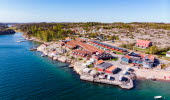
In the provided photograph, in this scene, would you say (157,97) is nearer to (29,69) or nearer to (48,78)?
(48,78)

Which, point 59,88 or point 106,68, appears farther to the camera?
point 106,68

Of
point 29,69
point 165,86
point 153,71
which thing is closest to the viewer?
point 165,86

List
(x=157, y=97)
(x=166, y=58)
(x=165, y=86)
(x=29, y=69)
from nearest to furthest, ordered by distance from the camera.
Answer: (x=157, y=97)
(x=165, y=86)
(x=29, y=69)
(x=166, y=58)

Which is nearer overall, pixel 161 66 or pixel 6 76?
pixel 6 76

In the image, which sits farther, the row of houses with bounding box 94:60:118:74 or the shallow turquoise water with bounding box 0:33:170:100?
the row of houses with bounding box 94:60:118:74

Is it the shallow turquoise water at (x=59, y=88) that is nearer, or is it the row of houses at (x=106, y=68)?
the shallow turquoise water at (x=59, y=88)

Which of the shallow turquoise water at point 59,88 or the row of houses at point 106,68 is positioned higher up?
the row of houses at point 106,68

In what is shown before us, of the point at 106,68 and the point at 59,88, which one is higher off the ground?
the point at 106,68

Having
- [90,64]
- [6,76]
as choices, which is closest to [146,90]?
[90,64]

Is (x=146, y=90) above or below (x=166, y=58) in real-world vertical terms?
below

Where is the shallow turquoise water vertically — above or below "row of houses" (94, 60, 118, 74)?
below
